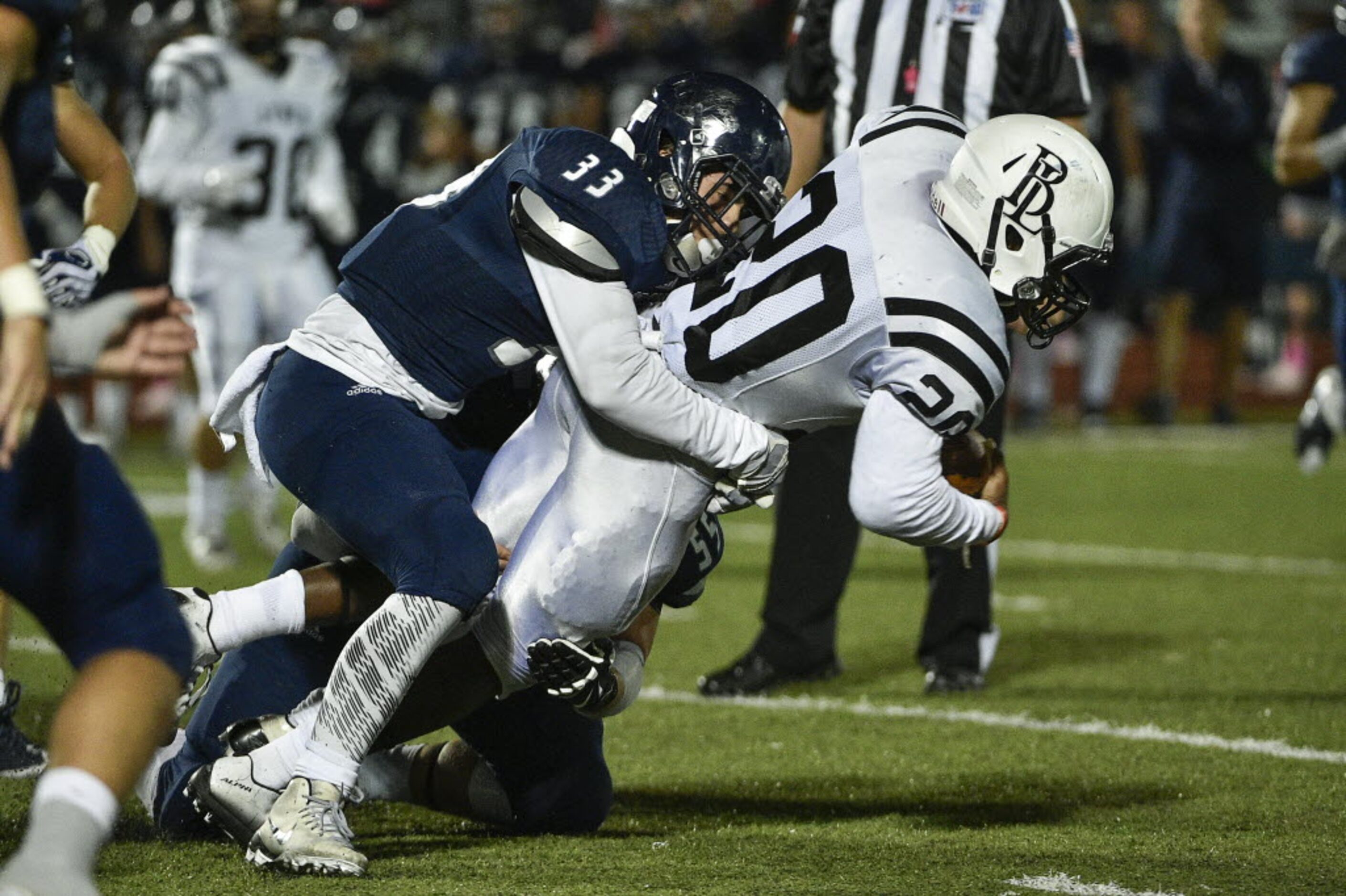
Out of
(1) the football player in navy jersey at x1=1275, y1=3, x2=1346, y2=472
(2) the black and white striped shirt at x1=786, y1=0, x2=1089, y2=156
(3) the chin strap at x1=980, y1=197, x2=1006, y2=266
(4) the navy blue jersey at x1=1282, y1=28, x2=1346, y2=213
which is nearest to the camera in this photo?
(3) the chin strap at x1=980, y1=197, x2=1006, y2=266

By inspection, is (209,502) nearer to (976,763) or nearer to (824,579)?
(824,579)

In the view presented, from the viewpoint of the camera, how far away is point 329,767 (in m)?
2.79

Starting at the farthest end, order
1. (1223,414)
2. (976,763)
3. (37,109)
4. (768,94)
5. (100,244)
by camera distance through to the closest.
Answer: (1223,414) → (768,94) → (976,763) → (100,244) → (37,109)

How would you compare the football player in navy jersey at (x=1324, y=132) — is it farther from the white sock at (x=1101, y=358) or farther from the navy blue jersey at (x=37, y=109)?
the white sock at (x=1101, y=358)

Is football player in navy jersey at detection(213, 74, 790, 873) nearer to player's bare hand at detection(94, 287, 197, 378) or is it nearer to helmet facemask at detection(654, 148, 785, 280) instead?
helmet facemask at detection(654, 148, 785, 280)

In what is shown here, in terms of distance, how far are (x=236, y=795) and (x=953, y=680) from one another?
211cm

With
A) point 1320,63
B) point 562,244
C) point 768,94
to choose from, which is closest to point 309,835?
point 562,244

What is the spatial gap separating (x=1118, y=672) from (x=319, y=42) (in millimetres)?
3919

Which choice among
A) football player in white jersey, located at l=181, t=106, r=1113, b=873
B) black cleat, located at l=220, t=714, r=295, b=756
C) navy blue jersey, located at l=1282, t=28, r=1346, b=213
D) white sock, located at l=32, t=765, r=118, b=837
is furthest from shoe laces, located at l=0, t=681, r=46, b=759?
navy blue jersey, located at l=1282, t=28, r=1346, b=213

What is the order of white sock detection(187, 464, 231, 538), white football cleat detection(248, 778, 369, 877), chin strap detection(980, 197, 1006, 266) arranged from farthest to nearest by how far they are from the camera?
white sock detection(187, 464, 231, 538) → chin strap detection(980, 197, 1006, 266) → white football cleat detection(248, 778, 369, 877)

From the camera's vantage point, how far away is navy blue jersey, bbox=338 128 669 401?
2834 mm

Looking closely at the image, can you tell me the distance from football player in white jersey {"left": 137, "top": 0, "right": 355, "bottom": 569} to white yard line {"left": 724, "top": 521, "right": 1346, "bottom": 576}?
6.46 feet

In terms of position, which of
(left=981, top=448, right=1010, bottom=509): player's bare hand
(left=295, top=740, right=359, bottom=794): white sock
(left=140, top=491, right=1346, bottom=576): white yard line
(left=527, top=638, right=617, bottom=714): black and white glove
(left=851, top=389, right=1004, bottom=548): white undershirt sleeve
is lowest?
(left=140, top=491, right=1346, bottom=576): white yard line

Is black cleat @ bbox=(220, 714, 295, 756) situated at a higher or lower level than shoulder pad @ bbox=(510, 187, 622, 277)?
lower
